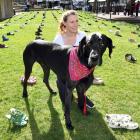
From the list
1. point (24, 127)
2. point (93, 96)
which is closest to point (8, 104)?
point (24, 127)

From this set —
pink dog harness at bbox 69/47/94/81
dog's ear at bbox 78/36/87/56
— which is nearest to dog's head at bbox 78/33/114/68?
dog's ear at bbox 78/36/87/56

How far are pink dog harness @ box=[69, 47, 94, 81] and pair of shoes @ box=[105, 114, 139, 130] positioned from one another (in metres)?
0.96

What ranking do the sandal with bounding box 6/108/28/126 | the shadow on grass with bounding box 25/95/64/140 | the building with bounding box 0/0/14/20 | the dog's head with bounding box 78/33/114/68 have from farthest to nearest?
1. the building with bounding box 0/0/14/20
2. the sandal with bounding box 6/108/28/126
3. the shadow on grass with bounding box 25/95/64/140
4. the dog's head with bounding box 78/33/114/68

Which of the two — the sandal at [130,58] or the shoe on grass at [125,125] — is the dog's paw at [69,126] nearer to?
the shoe on grass at [125,125]

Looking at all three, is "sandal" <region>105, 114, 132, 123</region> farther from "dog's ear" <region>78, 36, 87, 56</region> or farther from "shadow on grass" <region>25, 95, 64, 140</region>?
"dog's ear" <region>78, 36, 87, 56</region>

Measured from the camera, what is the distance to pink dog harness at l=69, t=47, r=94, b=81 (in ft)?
18.0

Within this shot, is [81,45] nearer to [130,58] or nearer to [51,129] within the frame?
[51,129]

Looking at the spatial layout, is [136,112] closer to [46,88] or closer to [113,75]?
[46,88]

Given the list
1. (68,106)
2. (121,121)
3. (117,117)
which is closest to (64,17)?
(68,106)

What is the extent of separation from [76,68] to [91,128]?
43.7 inches

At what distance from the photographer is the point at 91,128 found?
19.5 ft

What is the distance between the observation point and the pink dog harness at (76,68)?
5484 millimetres

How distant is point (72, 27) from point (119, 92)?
6.28ft

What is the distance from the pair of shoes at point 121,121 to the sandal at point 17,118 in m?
1.42
